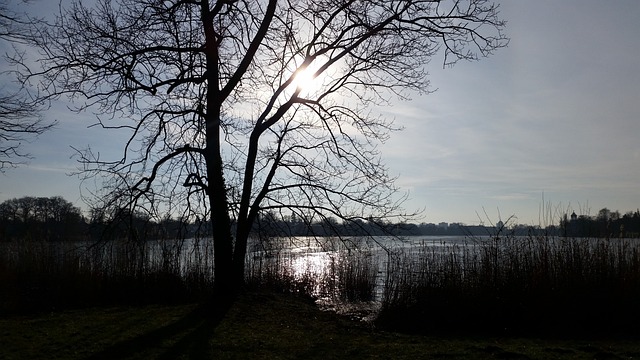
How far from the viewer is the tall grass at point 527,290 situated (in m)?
6.94

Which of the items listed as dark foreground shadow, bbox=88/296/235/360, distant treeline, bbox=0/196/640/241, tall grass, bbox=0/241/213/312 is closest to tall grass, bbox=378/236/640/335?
distant treeline, bbox=0/196/640/241

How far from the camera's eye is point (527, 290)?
7250 mm

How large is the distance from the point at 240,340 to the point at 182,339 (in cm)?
62

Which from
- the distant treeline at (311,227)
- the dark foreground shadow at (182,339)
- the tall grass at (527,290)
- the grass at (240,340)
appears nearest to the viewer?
the dark foreground shadow at (182,339)

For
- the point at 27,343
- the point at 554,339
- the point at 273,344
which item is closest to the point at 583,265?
the point at 554,339

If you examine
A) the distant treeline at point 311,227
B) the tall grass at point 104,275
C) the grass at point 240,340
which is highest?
the distant treeline at point 311,227

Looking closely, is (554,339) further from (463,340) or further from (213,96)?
(213,96)

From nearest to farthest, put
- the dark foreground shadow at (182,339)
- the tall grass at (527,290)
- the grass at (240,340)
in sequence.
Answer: the dark foreground shadow at (182,339) < the grass at (240,340) < the tall grass at (527,290)

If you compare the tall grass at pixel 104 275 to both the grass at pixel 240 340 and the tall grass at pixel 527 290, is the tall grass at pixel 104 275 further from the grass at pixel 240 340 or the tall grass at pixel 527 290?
the tall grass at pixel 527 290

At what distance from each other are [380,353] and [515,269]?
3.41m

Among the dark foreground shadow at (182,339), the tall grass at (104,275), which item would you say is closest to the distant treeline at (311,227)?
the tall grass at (104,275)

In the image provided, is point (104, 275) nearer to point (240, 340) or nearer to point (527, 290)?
point (240, 340)

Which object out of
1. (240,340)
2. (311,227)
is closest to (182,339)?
(240,340)

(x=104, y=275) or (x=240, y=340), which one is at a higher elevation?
(x=104, y=275)
